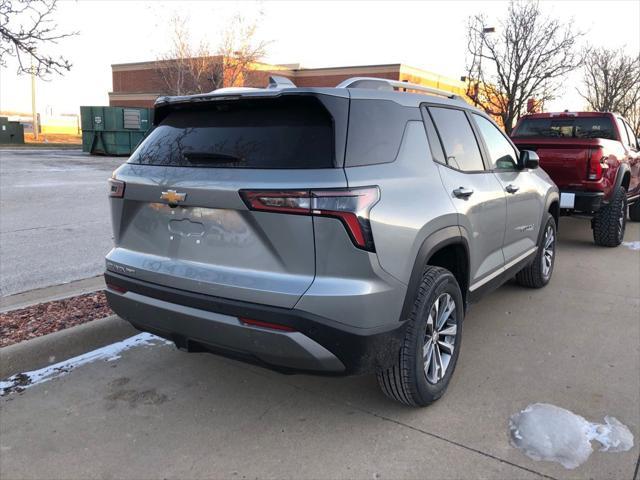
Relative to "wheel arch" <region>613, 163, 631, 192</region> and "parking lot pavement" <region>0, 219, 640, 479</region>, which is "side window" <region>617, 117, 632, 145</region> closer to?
"wheel arch" <region>613, 163, 631, 192</region>

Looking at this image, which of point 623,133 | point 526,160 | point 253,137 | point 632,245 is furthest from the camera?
point 623,133

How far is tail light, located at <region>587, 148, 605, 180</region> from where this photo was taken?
695 cm

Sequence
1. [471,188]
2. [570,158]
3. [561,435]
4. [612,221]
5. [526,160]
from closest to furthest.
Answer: [561,435]
[471,188]
[526,160]
[570,158]
[612,221]

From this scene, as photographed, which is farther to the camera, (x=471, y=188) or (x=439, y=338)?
(x=471, y=188)

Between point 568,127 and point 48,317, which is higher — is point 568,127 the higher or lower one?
the higher one

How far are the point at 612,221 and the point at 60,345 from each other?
7.18 metres

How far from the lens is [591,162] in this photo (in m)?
7.00

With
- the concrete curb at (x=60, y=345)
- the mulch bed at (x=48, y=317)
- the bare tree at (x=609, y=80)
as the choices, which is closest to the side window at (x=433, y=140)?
the concrete curb at (x=60, y=345)

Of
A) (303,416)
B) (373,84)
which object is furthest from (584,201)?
(303,416)

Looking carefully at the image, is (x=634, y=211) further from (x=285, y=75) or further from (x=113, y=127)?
(x=285, y=75)

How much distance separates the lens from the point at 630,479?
264cm

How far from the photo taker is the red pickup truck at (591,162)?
6992mm

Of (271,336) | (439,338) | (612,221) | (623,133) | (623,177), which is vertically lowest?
(439,338)

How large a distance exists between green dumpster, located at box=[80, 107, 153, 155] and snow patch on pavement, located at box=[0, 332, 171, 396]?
76.7 ft
